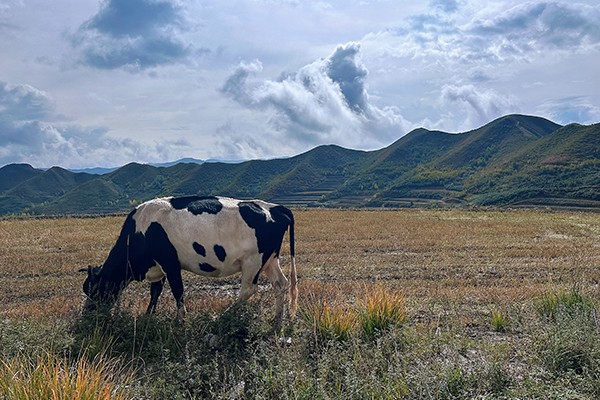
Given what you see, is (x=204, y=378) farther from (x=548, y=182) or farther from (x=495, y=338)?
(x=548, y=182)

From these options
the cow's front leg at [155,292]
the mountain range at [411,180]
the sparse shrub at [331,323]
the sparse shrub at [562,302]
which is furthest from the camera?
the mountain range at [411,180]

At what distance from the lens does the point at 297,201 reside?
13862 centimetres

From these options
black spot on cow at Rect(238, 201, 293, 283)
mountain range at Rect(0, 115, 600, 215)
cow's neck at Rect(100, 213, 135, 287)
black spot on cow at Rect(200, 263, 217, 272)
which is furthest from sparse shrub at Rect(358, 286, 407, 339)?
mountain range at Rect(0, 115, 600, 215)

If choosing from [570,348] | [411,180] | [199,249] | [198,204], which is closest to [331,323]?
[199,249]

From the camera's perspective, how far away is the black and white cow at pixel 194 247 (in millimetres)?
7785

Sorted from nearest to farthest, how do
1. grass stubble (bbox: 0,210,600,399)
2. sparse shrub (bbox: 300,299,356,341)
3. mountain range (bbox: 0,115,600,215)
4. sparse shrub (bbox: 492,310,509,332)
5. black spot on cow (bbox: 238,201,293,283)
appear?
grass stubble (bbox: 0,210,600,399) < sparse shrub (bbox: 300,299,356,341) < sparse shrub (bbox: 492,310,509,332) < black spot on cow (bbox: 238,201,293,283) < mountain range (bbox: 0,115,600,215)

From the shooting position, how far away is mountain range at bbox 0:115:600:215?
98.4 meters

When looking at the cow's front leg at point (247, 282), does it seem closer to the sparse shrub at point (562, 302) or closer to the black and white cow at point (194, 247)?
the black and white cow at point (194, 247)

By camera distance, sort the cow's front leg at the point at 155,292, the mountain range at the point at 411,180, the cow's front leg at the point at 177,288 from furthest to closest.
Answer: the mountain range at the point at 411,180 → the cow's front leg at the point at 155,292 → the cow's front leg at the point at 177,288

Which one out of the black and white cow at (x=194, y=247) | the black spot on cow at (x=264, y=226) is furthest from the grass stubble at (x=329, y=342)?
the black spot on cow at (x=264, y=226)

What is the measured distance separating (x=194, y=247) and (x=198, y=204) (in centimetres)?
79

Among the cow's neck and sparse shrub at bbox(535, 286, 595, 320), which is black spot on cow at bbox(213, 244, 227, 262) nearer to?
the cow's neck

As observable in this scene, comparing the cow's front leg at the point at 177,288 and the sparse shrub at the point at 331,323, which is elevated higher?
the cow's front leg at the point at 177,288

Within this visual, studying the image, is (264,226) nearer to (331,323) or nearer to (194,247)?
(194,247)
